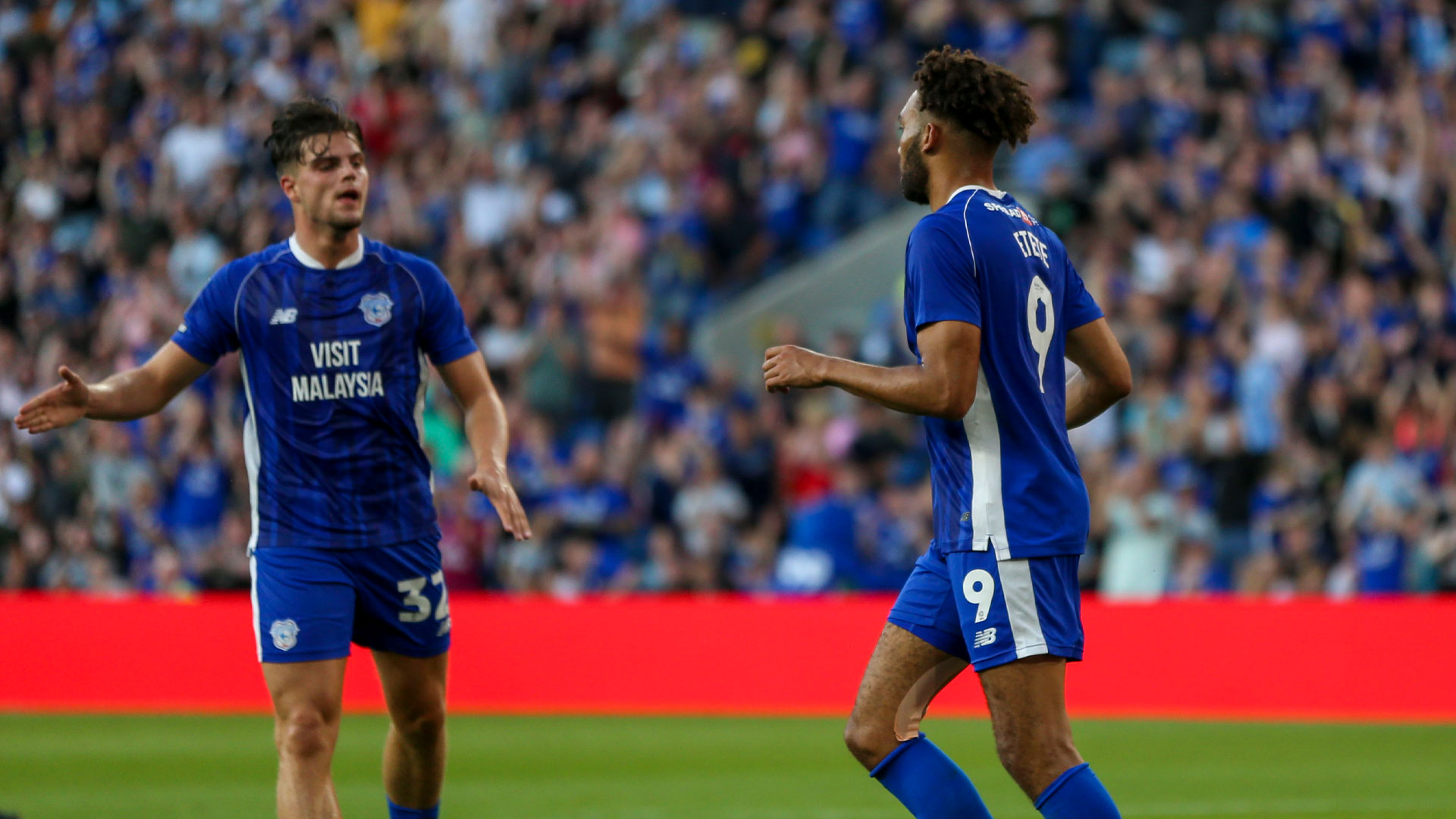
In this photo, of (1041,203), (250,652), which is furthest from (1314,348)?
(250,652)

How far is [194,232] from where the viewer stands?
18625 millimetres

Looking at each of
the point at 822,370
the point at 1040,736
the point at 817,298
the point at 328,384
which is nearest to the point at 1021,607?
the point at 1040,736

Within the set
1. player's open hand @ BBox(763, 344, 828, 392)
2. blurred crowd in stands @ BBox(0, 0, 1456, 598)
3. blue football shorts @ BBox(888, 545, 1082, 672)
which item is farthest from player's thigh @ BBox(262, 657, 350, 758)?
blurred crowd in stands @ BBox(0, 0, 1456, 598)

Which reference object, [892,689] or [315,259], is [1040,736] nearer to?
[892,689]

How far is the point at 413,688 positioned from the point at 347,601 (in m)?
0.43

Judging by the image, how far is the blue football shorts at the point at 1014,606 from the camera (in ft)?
16.2

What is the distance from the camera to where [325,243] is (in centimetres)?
636

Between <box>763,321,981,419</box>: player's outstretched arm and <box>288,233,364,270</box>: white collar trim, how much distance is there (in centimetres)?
205

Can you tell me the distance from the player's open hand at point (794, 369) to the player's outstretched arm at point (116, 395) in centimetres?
229

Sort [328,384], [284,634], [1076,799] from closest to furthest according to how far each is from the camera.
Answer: [1076,799] < [284,634] < [328,384]

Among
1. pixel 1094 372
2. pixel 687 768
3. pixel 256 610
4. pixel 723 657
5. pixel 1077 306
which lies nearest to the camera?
pixel 1077 306

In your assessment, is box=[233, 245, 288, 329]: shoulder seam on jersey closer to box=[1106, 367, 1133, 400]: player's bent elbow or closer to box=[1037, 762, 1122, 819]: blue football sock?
box=[1106, 367, 1133, 400]: player's bent elbow

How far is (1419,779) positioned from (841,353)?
6.46 metres

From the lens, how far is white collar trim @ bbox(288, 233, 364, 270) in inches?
251
